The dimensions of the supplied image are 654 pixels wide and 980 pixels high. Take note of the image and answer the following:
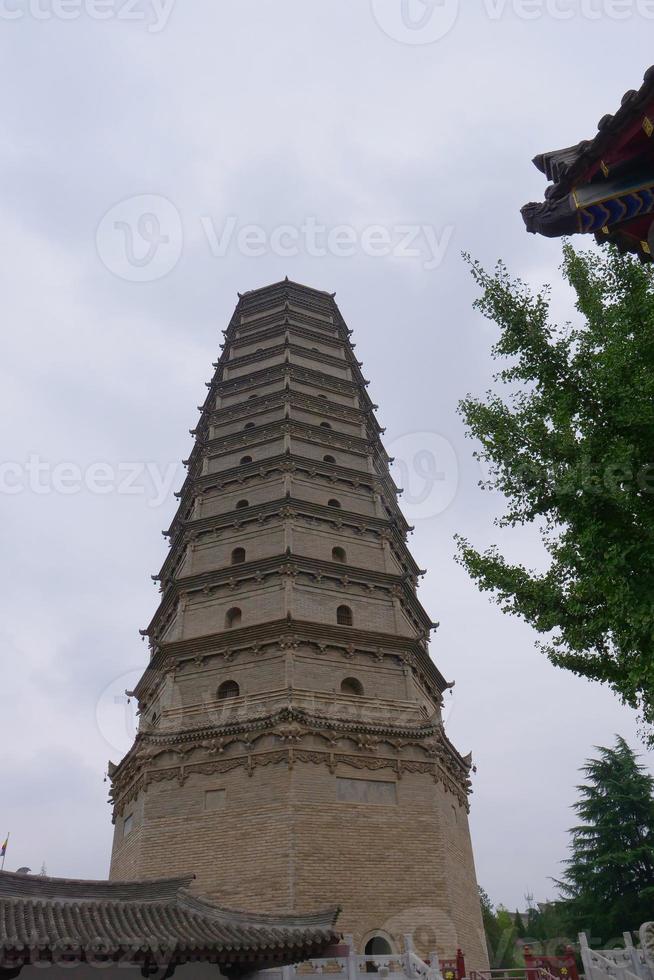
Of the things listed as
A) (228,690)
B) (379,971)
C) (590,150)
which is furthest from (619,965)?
(590,150)

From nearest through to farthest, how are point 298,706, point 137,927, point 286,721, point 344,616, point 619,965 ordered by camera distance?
point 137,927 → point 619,965 → point 286,721 → point 298,706 → point 344,616

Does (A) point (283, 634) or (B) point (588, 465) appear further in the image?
(A) point (283, 634)

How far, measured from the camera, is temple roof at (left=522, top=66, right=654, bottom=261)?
602 cm

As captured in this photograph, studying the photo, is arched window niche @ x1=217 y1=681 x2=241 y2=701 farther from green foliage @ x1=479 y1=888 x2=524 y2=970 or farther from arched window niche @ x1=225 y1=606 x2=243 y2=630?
green foliage @ x1=479 y1=888 x2=524 y2=970

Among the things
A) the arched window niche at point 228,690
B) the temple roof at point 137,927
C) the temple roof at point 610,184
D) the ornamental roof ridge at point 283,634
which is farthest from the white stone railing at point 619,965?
the temple roof at point 610,184

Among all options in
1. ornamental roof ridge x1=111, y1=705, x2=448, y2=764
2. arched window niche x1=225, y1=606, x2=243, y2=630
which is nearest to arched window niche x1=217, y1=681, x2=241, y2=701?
ornamental roof ridge x1=111, y1=705, x2=448, y2=764

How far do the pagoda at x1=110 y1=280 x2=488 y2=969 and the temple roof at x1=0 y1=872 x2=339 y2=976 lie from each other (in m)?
3.87

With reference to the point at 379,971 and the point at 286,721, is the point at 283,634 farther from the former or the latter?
the point at 379,971

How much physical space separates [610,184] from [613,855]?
91.9 ft

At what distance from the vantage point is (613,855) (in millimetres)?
27547

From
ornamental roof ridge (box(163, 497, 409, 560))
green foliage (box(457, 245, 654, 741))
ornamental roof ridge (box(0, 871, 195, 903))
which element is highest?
ornamental roof ridge (box(163, 497, 409, 560))

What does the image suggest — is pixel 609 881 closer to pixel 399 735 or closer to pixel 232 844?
pixel 399 735

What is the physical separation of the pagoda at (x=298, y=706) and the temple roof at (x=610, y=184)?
14.2 m

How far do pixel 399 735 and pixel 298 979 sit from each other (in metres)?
6.27
